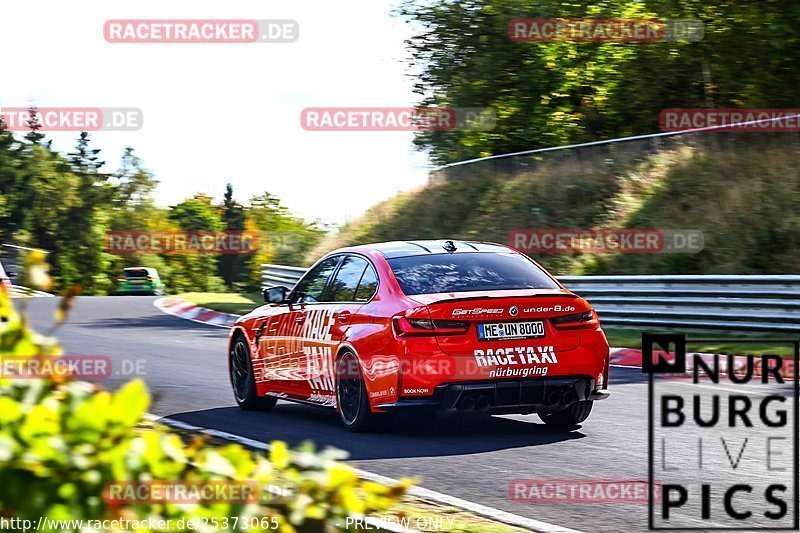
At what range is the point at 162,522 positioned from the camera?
2512 millimetres

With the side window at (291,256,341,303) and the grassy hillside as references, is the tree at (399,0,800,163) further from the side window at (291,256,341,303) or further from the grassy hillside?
the side window at (291,256,341,303)

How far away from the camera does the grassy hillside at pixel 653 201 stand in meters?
20.7

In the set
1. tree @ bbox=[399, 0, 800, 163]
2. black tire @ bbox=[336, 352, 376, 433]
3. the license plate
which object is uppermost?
tree @ bbox=[399, 0, 800, 163]

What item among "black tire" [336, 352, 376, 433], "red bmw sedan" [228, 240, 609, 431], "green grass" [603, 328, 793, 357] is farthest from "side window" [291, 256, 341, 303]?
"green grass" [603, 328, 793, 357]

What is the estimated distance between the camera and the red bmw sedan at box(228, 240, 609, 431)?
8.66 meters

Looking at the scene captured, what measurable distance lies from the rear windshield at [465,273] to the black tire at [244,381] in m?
2.49

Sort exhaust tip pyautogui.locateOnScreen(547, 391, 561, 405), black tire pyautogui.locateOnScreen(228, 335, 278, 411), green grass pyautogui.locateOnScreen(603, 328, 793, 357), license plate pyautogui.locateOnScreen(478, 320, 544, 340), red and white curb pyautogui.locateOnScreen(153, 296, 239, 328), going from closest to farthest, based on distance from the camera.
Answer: license plate pyautogui.locateOnScreen(478, 320, 544, 340) < exhaust tip pyautogui.locateOnScreen(547, 391, 561, 405) < black tire pyautogui.locateOnScreen(228, 335, 278, 411) < green grass pyautogui.locateOnScreen(603, 328, 793, 357) < red and white curb pyautogui.locateOnScreen(153, 296, 239, 328)

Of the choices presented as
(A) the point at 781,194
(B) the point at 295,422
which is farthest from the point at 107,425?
(A) the point at 781,194

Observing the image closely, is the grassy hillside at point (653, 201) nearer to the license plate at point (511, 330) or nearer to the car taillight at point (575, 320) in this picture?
the car taillight at point (575, 320)

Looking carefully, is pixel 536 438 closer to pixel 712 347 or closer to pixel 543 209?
pixel 712 347

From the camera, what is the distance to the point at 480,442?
893 cm

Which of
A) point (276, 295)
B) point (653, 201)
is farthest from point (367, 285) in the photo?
point (653, 201)

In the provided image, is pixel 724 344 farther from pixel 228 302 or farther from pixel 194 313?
pixel 228 302

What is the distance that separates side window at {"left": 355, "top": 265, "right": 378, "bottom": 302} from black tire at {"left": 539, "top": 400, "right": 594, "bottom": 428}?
1.84 m
